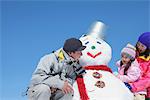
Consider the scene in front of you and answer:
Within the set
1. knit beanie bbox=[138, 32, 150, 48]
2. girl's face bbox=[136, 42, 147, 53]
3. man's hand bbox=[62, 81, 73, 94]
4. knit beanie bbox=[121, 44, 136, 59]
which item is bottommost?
man's hand bbox=[62, 81, 73, 94]

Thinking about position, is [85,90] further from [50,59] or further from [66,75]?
[50,59]

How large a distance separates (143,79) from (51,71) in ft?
4.17

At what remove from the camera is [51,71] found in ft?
14.0

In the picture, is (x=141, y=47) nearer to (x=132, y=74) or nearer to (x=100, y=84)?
(x=132, y=74)

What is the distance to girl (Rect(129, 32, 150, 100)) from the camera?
15.6ft

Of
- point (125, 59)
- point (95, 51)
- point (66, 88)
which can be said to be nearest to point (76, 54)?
point (95, 51)

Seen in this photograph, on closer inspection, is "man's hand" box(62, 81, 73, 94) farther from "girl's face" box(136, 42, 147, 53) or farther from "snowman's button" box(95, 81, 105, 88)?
"girl's face" box(136, 42, 147, 53)

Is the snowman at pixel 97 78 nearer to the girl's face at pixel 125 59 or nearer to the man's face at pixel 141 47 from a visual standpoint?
the girl's face at pixel 125 59

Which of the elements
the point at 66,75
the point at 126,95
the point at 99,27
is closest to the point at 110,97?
the point at 126,95

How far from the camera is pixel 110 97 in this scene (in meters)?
4.39

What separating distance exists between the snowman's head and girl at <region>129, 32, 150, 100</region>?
0.45m

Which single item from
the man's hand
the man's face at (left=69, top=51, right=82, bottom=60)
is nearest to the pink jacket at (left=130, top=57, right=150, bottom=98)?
the man's face at (left=69, top=51, right=82, bottom=60)

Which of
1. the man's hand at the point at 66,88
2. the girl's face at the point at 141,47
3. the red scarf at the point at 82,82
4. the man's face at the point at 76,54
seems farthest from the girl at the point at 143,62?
the man's hand at the point at 66,88

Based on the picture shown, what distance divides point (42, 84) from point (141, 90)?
4.47ft
